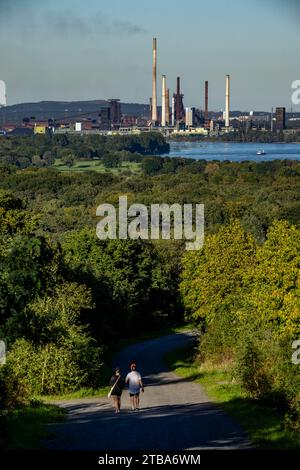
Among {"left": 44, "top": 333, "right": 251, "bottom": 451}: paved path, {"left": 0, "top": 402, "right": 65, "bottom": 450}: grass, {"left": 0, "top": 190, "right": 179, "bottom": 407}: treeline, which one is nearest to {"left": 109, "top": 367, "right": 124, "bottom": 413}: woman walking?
{"left": 44, "top": 333, "right": 251, "bottom": 451}: paved path

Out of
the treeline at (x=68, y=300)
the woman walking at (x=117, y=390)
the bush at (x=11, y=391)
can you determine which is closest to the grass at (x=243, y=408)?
the woman walking at (x=117, y=390)

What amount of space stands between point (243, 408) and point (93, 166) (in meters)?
135

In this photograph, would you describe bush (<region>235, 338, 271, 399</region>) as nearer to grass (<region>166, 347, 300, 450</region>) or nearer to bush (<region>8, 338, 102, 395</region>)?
grass (<region>166, 347, 300, 450</region>)

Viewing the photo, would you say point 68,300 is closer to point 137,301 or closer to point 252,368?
point 252,368

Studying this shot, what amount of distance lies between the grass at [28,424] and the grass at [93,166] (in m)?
121

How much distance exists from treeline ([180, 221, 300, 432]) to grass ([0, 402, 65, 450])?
3.03 metres

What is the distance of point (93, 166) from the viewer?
14900 centimetres

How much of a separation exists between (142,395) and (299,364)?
4283mm

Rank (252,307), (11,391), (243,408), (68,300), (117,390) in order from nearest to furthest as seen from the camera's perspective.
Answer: (11,391) < (117,390) < (243,408) < (252,307) < (68,300)

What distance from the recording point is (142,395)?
17.9 m

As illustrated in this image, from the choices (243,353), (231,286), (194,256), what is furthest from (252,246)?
(243,353)

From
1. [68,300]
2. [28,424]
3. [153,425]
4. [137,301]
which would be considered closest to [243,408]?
[153,425]

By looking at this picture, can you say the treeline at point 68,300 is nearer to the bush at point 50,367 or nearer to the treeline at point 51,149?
the bush at point 50,367

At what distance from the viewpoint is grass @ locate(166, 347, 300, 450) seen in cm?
1195
